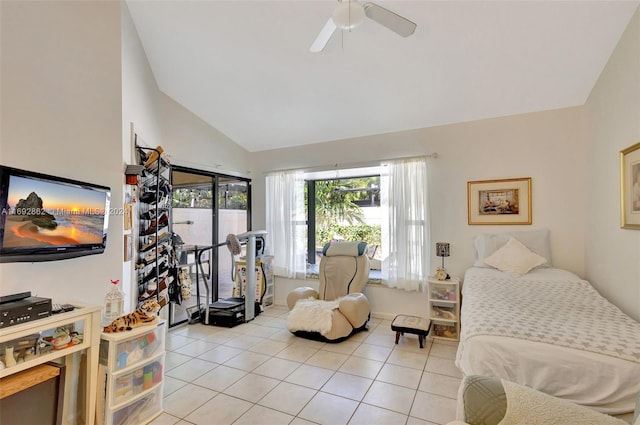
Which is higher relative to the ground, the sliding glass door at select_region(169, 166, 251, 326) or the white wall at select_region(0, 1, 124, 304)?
the white wall at select_region(0, 1, 124, 304)

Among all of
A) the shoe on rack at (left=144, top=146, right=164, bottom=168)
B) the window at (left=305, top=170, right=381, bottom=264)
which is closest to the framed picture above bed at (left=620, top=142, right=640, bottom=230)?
the window at (left=305, top=170, right=381, bottom=264)

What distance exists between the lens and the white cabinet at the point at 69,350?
1.45 metres

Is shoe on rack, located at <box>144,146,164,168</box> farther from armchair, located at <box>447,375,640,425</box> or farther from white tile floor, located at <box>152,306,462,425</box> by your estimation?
armchair, located at <box>447,375,640,425</box>

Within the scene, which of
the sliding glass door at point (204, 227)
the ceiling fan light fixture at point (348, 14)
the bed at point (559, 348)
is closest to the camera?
the bed at point (559, 348)

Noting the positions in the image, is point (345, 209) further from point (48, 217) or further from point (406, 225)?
point (48, 217)

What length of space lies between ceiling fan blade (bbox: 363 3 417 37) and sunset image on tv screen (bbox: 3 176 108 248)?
210 cm

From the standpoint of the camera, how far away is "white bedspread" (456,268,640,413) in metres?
1.39

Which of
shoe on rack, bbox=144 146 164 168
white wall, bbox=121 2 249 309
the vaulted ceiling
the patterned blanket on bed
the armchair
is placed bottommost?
the armchair

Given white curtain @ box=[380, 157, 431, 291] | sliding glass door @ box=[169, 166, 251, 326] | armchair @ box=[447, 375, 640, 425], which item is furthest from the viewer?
sliding glass door @ box=[169, 166, 251, 326]

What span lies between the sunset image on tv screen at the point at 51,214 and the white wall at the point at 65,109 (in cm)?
21

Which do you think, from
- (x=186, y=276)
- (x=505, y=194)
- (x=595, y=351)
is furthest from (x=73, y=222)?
(x=505, y=194)

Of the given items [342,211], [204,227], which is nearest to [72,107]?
[204,227]

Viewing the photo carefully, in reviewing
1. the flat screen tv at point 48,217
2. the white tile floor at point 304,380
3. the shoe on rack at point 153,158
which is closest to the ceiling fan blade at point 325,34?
the shoe on rack at point 153,158

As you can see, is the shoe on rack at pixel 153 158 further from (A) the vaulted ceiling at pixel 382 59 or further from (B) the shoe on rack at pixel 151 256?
(A) the vaulted ceiling at pixel 382 59
